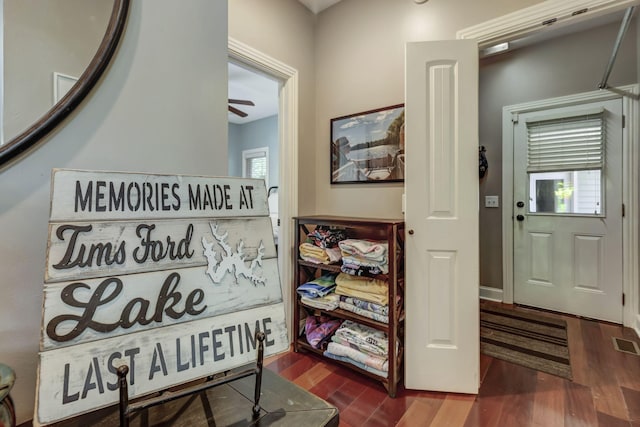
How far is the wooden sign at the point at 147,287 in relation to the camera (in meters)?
0.44

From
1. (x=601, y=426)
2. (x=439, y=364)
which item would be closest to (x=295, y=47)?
(x=439, y=364)

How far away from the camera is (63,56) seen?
57 centimetres

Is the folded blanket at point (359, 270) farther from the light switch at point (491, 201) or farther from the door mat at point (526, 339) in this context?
the light switch at point (491, 201)

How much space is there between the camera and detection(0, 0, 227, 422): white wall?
531mm

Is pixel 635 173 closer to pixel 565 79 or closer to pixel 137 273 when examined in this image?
pixel 565 79

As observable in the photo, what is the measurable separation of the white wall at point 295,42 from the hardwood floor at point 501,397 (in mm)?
1202

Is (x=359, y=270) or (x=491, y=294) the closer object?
(x=359, y=270)

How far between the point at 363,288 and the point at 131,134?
1525mm

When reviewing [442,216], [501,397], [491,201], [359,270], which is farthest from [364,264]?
[491,201]

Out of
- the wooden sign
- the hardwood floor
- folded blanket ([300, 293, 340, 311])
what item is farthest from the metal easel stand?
folded blanket ([300, 293, 340, 311])

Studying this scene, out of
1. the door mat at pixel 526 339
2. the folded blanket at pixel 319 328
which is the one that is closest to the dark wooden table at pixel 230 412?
the folded blanket at pixel 319 328

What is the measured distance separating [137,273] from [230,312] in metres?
0.19

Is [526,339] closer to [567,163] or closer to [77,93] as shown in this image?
[567,163]

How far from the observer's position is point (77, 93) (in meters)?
0.57
